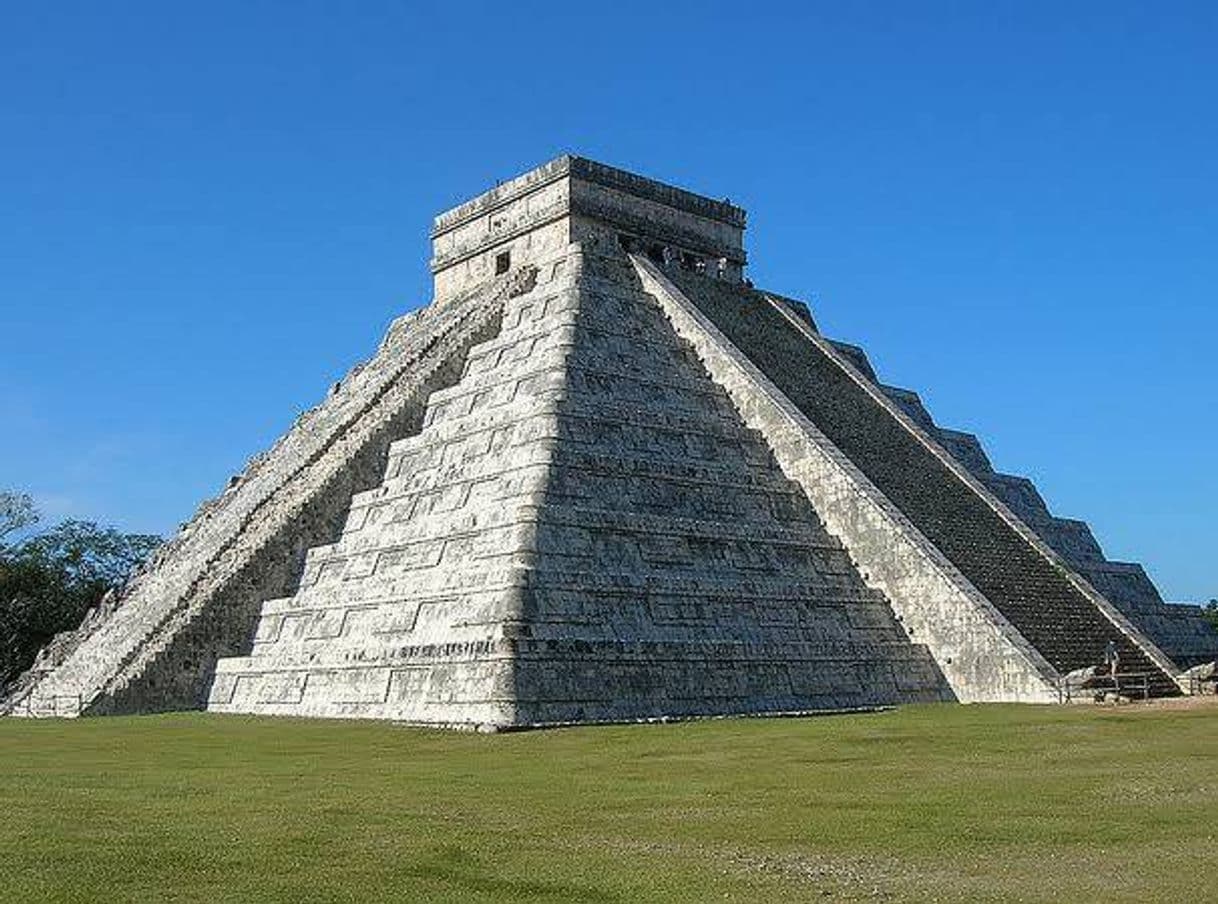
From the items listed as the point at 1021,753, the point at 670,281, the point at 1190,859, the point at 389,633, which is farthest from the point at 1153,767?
the point at 670,281

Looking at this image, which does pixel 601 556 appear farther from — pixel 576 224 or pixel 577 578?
pixel 576 224

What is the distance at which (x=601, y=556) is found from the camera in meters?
20.9

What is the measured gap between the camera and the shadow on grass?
7836 mm

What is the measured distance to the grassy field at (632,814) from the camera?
812 cm

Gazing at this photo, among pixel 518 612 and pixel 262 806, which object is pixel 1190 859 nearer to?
pixel 262 806

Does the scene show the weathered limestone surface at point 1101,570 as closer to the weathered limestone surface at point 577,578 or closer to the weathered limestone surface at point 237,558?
the weathered limestone surface at point 577,578

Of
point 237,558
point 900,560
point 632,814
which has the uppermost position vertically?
point 900,560

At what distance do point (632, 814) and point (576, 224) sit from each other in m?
23.2

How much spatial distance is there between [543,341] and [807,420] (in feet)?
18.0

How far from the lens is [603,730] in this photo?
17.7 metres

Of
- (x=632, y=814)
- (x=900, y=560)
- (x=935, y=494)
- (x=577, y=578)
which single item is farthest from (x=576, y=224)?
A: (x=632, y=814)

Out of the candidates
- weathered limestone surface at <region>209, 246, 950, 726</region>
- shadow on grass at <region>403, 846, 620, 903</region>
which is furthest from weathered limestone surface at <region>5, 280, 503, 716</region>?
shadow on grass at <region>403, 846, 620, 903</region>

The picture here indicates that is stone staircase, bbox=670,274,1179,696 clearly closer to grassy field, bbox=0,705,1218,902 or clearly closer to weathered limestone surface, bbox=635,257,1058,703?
weathered limestone surface, bbox=635,257,1058,703

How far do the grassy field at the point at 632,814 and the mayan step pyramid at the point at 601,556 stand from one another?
2.62 metres
